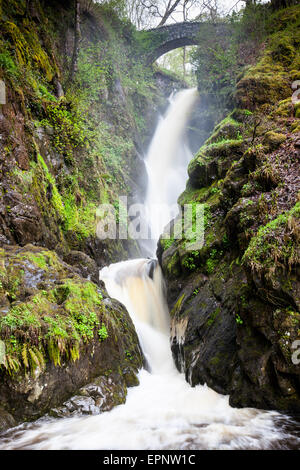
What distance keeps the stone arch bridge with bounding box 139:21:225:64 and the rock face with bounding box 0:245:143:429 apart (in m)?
20.8

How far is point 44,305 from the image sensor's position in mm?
4477

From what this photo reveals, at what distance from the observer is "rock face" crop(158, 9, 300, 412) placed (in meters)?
3.93

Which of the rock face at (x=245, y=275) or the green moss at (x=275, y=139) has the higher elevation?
the green moss at (x=275, y=139)

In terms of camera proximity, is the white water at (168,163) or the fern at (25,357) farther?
the white water at (168,163)

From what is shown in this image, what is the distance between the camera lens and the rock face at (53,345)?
12.1ft

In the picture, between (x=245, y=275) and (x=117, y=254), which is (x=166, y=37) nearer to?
(x=117, y=254)

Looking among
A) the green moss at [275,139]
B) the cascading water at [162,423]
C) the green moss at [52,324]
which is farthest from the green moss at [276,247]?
the green moss at [52,324]

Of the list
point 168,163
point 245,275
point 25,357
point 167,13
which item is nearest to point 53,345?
point 25,357

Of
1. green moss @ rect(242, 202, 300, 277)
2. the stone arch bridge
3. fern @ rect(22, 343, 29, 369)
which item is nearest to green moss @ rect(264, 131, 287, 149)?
green moss @ rect(242, 202, 300, 277)

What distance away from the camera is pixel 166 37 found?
20.5 m

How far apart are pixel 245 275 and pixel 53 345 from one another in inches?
140

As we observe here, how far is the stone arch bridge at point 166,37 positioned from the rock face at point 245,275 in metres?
14.4

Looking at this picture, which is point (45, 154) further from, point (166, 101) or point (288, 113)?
point (166, 101)

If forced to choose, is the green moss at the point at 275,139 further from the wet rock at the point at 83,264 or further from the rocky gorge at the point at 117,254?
the wet rock at the point at 83,264
